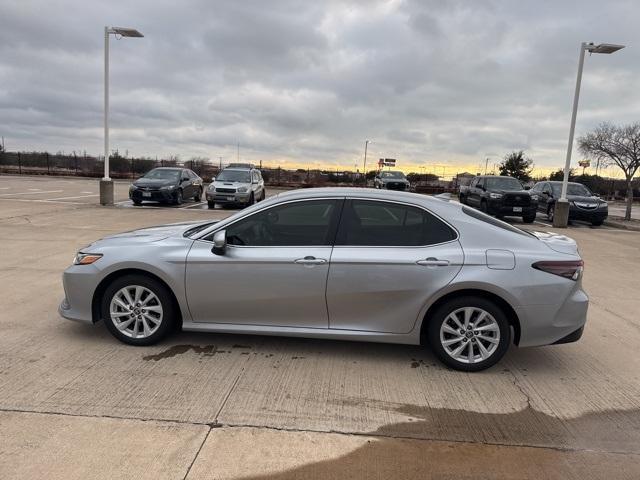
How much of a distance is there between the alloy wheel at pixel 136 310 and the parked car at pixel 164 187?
14.7 meters

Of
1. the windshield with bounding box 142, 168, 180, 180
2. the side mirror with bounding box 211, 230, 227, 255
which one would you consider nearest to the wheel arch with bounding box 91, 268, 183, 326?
the side mirror with bounding box 211, 230, 227, 255

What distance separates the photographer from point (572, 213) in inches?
711

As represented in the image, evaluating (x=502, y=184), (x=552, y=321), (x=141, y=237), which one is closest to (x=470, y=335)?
(x=552, y=321)

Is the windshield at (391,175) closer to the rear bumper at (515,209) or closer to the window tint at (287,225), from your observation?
the rear bumper at (515,209)

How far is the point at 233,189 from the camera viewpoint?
18547mm

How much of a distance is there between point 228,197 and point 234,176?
1.60m

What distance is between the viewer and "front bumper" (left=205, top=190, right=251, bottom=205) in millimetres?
18516

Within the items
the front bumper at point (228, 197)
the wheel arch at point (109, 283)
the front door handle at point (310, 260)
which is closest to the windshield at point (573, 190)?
the front bumper at point (228, 197)

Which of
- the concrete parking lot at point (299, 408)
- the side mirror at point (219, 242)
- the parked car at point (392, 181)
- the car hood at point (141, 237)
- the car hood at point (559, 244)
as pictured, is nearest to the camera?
the concrete parking lot at point (299, 408)

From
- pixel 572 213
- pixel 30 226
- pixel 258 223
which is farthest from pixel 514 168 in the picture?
pixel 258 223

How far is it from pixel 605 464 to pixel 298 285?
8.05 feet

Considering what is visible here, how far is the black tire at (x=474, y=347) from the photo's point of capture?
4.09 m

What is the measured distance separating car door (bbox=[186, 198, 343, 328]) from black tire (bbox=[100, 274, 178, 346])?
220 mm

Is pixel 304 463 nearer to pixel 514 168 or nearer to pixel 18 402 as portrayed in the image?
pixel 18 402
